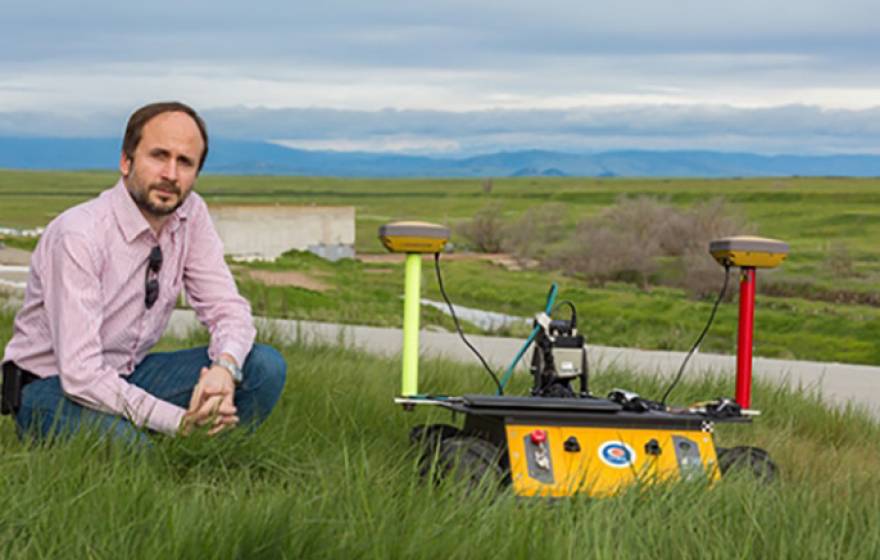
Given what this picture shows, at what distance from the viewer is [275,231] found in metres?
42.8

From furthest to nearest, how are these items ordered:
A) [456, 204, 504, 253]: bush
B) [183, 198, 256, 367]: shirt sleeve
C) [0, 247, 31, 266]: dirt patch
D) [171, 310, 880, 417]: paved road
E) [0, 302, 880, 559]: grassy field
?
[456, 204, 504, 253]: bush
[0, 247, 31, 266]: dirt patch
[171, 310, 880, 417]: paved road
[183, 198, 256, 367]: shirt sleeve
[0, 302, 880, 559]: grassy field

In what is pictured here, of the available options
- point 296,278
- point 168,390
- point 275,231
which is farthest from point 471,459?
point 275,231

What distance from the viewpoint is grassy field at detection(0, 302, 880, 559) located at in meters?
2.81

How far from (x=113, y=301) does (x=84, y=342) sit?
201 mm

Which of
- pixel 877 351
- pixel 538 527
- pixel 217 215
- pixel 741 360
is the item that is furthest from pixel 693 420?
pixel 217 215

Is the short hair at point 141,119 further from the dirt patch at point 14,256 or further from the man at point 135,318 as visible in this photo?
the dirt patch at point 14,256

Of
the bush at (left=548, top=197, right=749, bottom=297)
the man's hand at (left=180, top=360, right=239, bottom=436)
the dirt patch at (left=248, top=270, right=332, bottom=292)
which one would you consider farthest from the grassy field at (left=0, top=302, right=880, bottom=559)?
the bush at (left=548, top=197, right=749, bottom=297)

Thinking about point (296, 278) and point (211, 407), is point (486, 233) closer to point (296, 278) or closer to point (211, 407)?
point (296, 278)

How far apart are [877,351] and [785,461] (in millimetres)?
25525

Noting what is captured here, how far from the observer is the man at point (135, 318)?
12.8 feet

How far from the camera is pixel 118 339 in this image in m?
4.11

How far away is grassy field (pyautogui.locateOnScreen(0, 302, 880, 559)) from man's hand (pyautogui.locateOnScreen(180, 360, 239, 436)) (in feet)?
0.18

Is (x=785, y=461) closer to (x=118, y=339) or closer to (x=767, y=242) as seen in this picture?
(x=767, y=242)

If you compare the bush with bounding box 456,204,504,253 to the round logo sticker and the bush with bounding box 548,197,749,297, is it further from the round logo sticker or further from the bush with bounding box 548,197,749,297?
the round logo sticker
